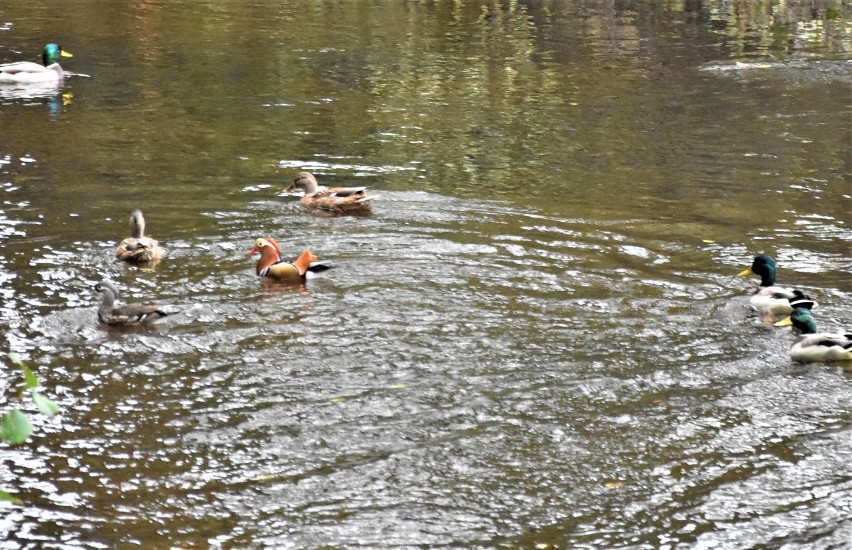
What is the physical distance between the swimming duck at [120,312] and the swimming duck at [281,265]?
126 cm

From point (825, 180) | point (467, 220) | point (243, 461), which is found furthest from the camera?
point (825, 180)

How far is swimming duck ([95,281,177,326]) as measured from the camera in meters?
9.30

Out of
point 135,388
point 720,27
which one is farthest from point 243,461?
point 720,27

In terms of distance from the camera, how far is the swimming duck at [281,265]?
34.3 feet

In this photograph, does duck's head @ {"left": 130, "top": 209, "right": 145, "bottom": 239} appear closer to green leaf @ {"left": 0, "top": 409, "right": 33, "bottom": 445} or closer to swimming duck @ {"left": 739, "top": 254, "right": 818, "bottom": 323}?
swimming duck @ {"left": 739, "top": 254, "right": 818, "bottom": 323}

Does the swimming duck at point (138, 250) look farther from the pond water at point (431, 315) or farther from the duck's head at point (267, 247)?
the duck's head at point (267, 247)

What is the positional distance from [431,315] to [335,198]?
10.9 feet

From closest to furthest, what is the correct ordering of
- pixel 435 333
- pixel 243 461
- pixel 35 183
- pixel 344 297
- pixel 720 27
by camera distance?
pixel 243 461, pixel 435 333, pixel 344 297, pixel 35 183, pixel 720 27

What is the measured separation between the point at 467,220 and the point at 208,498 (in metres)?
6.15

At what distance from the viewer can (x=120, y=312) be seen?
9.33 metres

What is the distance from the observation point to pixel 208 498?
6.78 metres

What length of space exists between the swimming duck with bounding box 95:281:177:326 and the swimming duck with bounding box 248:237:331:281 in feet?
4.14

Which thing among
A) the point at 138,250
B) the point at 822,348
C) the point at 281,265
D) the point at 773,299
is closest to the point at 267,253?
the point at 281,265

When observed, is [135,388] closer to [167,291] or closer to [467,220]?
[167,291]
